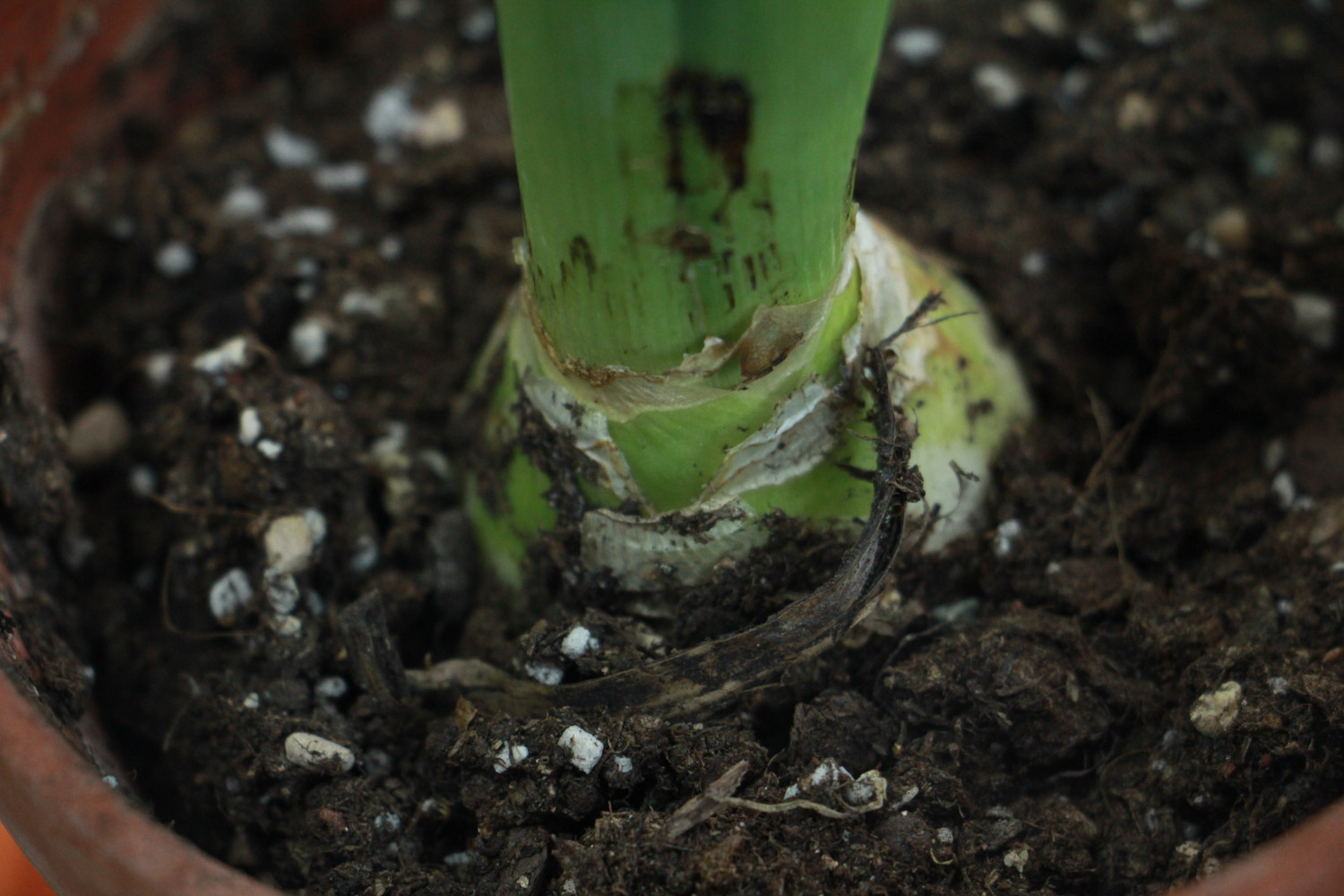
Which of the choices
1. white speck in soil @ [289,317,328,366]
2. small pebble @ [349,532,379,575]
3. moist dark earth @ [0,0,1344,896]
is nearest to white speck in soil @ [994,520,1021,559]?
moist dark earth @ [0,0,1344,896]

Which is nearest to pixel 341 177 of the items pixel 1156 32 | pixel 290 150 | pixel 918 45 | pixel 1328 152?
pixel 290 150

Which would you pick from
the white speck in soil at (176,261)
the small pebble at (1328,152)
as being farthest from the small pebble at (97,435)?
the small pebble at (1328,152)

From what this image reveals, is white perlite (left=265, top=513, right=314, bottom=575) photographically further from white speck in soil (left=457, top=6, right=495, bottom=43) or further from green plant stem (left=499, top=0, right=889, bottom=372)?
white speck in soil (left=457, top=6, right=495, bottom=43)

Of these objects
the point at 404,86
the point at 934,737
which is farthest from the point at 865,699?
the point at 404,86

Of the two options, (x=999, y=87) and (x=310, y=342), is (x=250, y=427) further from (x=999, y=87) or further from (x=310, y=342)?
(x=999, y=87)

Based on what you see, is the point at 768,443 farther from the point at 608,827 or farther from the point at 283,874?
the point at 283,874
